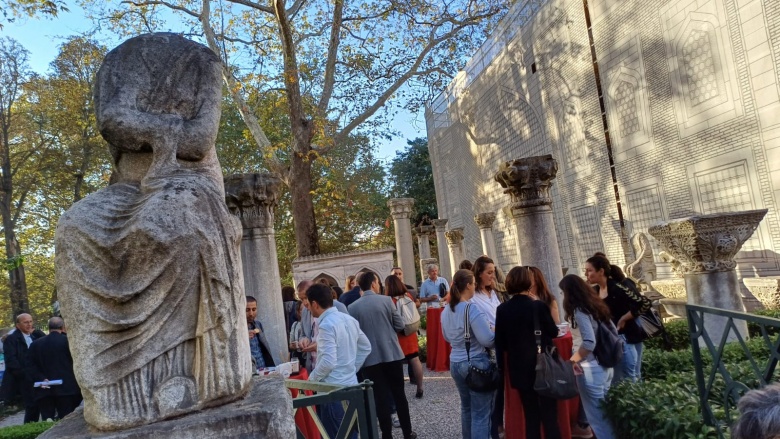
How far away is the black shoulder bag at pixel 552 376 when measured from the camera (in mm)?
4055

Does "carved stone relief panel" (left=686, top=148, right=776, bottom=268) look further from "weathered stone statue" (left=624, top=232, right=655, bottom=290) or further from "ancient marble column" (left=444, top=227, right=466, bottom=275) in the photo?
"ancient marble column" (left=444, top=227, right=466, bottom=275)

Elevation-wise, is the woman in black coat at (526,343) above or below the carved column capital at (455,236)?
below

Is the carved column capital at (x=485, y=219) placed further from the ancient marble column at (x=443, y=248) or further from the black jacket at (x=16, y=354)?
the black jacket at (x=16, y=354)

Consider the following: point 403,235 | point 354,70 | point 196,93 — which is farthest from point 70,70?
point 196,93

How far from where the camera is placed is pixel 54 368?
7.65 m

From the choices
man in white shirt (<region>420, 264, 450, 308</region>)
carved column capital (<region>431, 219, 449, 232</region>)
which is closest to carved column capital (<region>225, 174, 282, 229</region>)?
man in white shirt (<region>420, 264, 450, 308</region>)

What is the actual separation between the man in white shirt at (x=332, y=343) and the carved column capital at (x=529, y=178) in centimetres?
375

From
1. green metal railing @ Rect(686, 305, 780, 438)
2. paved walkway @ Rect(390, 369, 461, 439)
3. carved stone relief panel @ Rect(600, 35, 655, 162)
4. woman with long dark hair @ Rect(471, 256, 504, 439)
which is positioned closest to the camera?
green metal railing @ Rect(686, 305, 780, 438)

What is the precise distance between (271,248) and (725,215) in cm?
615

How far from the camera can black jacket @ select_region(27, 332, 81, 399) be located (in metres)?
7.62

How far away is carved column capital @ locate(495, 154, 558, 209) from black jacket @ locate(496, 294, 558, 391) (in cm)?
351

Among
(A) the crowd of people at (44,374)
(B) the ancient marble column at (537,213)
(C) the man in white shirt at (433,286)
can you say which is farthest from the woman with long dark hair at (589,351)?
(A) the crowd of people at (44,374)

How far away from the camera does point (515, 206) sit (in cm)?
776

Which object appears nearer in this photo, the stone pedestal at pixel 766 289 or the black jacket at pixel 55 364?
the black jacket at pixel 55 364
